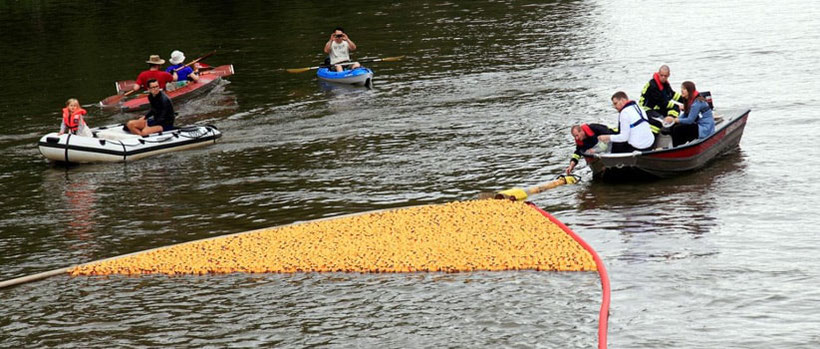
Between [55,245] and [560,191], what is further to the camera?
[560,191]

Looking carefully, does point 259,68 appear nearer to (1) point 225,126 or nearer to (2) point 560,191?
(1) point 225,126

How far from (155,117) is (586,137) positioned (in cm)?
1220

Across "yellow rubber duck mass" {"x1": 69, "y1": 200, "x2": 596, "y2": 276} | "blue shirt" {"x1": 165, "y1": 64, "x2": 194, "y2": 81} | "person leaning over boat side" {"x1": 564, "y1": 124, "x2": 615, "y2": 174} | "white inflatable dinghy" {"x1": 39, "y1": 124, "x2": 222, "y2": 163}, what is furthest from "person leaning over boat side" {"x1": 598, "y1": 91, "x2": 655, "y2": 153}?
"blue shirt" {"x1": 165, "y1": 64, "x2": 194, "y2": 81}

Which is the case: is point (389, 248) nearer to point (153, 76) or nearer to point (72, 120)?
point (72, 120)

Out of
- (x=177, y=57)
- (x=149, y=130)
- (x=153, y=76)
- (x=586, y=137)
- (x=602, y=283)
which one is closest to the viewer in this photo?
(x=602, y=283)

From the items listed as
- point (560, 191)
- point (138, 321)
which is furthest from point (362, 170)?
point (138, 321)

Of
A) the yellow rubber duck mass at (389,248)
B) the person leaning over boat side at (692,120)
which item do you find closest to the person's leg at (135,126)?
the yellow rubber duck mass at (389,248)

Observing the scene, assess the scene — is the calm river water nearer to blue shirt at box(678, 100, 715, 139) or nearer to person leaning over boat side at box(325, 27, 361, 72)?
blue shirt at box(678, 100, 715, 139)

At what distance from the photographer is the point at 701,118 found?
71.1ft

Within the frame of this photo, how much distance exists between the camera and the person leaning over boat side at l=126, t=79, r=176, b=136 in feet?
88.9

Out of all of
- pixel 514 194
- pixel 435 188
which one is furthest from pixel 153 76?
pixel 514 194

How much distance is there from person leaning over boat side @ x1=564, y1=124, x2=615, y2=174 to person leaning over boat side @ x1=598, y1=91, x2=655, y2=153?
1.35 feet

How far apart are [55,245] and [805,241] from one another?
43.1 feet

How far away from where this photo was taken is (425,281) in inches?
616
